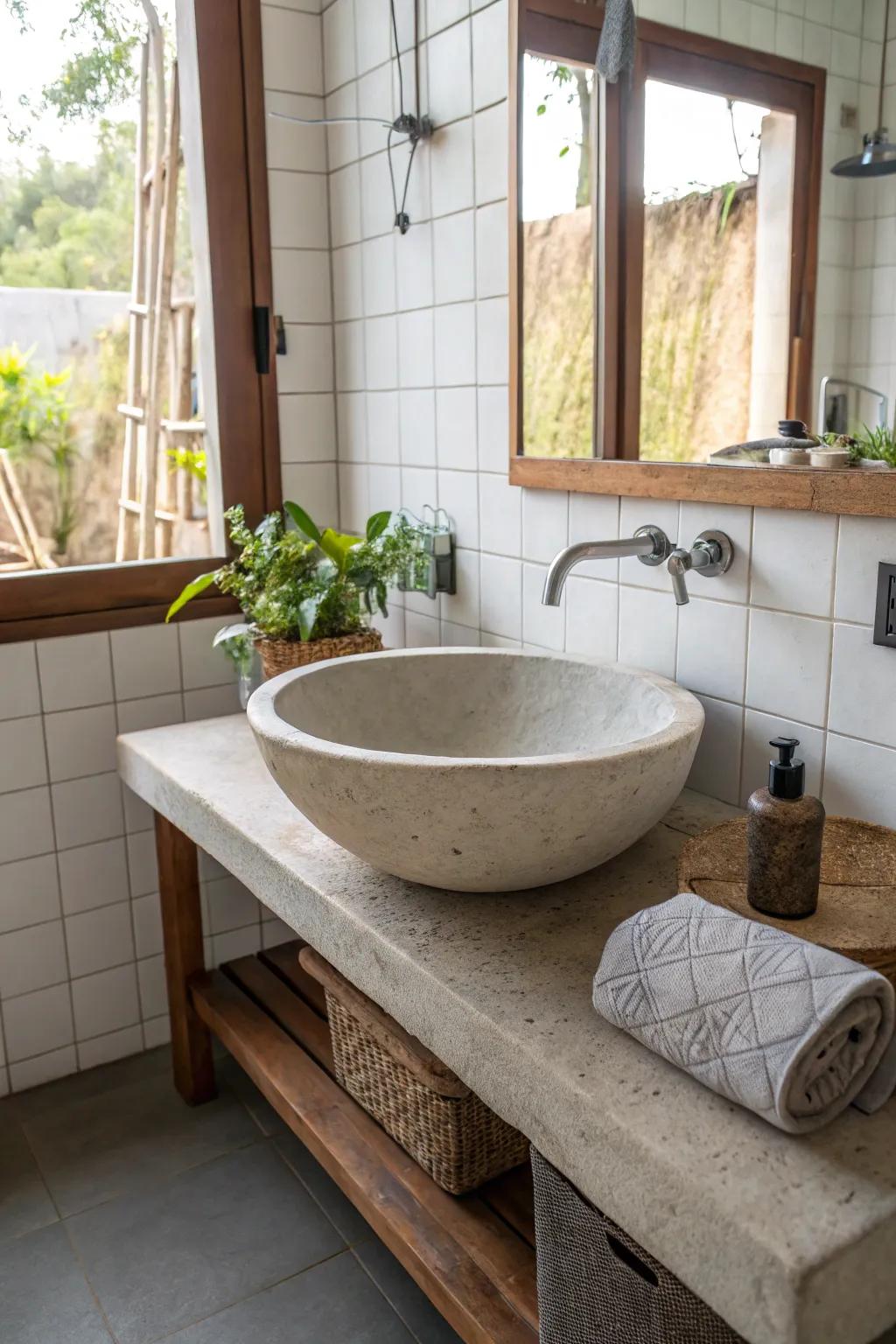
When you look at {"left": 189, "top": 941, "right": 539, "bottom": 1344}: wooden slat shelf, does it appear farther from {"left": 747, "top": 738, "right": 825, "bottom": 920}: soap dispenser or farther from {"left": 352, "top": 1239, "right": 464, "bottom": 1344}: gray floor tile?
{"left": 747, "top": 738, "right": 825, "bottom": 920}: soap dispenser

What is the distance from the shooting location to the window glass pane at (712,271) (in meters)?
1.23

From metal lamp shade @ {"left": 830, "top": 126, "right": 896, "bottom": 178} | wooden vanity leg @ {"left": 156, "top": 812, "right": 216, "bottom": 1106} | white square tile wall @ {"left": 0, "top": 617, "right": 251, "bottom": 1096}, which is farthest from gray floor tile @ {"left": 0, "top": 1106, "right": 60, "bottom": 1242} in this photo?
metal lamp shade @ {"left": 830, "top": 126, "right": 896, "bottom": 178}

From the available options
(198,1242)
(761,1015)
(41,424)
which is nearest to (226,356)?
(41,424)

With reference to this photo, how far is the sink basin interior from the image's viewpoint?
1416 mm

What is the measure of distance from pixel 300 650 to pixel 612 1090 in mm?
1046

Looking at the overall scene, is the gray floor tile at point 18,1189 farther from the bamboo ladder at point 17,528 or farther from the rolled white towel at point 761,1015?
the rolled white towel at point 761,1015

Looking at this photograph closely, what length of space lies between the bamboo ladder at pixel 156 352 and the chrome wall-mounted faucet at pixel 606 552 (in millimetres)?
1101

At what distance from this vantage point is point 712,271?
1.33 meters

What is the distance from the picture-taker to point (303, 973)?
2.03 m

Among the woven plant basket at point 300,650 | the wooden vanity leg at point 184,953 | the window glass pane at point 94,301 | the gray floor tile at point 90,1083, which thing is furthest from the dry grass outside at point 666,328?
the gray floor tile at point 90,1083

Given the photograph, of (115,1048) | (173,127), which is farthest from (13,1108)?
(173,127)

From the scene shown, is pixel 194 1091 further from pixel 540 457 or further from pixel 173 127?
pixel 173 127

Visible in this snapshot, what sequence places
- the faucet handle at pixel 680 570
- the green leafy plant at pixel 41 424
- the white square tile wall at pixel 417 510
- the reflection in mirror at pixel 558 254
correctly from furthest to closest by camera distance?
the green leafy plant at pixel 41 424
the reflection in mirror at pixel 558 254
the faucet handle at pixel 680 570
the white square tile wall at pixel 417 510

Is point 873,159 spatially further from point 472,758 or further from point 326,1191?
point 326,1191
